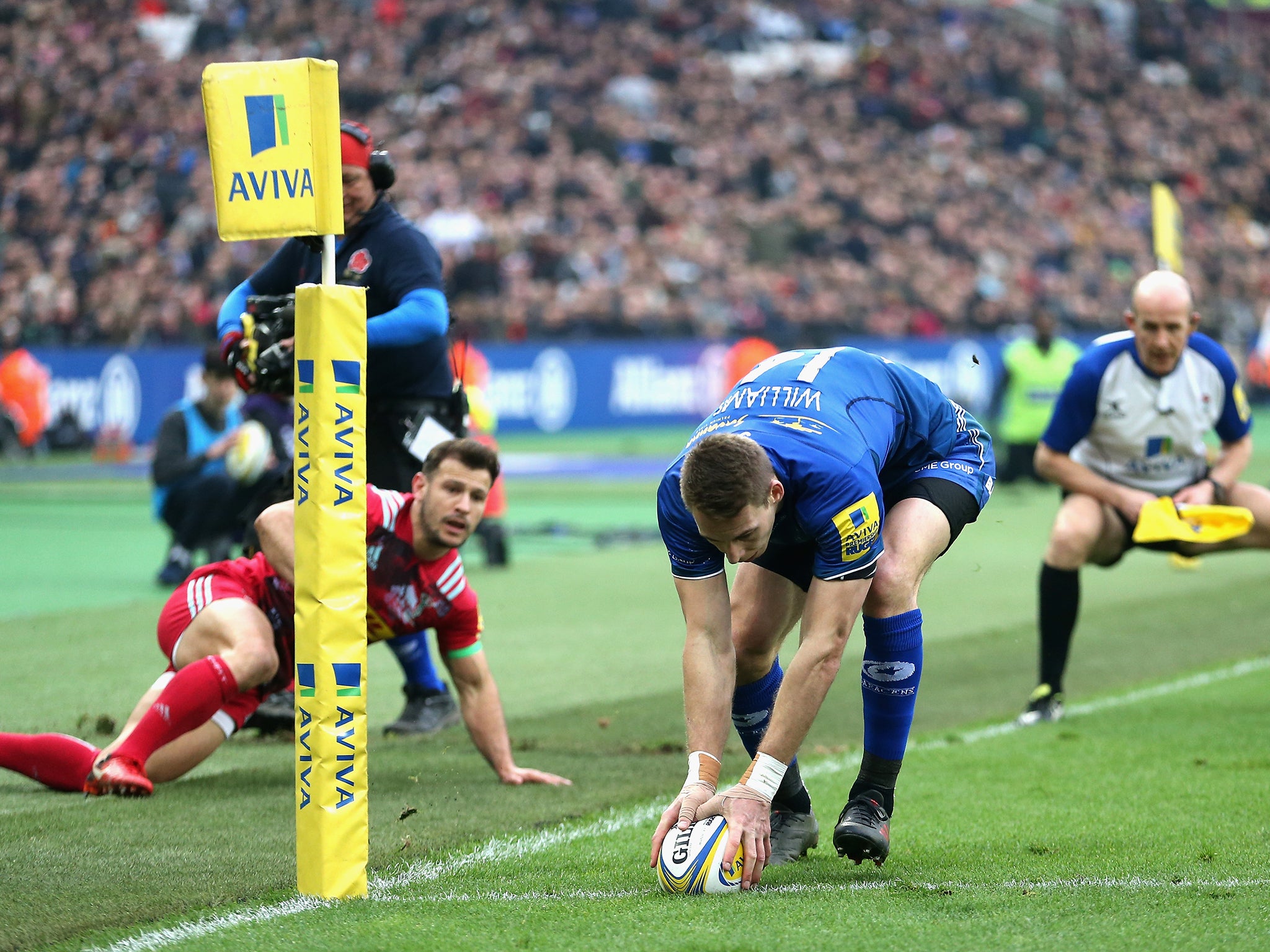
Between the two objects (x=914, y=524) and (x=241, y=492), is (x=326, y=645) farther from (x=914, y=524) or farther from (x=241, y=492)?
(x=241, y=492)

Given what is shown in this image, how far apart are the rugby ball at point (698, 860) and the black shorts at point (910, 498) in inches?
31.3

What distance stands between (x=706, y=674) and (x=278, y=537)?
1962 millimetres

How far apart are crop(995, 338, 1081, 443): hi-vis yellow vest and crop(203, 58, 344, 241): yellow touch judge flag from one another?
13648mm

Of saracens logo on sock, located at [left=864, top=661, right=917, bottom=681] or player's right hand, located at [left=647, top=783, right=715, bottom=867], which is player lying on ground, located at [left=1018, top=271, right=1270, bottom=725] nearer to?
saracens logo on sock, located at [left=864, top=661, right=917, bottom=681]

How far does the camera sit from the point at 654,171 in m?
29.6

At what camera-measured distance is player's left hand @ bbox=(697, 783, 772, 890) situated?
3.93 metres

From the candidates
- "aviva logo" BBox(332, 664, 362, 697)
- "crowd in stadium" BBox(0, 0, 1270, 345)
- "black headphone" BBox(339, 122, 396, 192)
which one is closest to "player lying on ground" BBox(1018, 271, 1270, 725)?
"black headphone" BBox(339, 122, 396, 192)

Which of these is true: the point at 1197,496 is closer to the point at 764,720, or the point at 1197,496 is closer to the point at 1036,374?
the point at 764,720

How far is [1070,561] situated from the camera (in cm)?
721

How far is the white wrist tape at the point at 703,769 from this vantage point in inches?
159

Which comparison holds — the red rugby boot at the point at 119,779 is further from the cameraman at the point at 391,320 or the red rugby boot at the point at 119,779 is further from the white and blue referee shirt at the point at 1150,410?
the white and blue referee shirt at the point at 1150,410

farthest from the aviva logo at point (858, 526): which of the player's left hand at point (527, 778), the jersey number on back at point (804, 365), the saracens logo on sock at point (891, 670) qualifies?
the player's left hand at point (527, 778)

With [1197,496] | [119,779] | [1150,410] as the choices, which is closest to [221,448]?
[119,779]

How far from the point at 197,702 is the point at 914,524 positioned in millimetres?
2412
